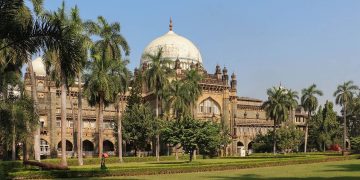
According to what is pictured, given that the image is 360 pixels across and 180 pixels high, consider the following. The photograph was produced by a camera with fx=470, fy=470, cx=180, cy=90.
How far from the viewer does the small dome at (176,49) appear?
8944 cm

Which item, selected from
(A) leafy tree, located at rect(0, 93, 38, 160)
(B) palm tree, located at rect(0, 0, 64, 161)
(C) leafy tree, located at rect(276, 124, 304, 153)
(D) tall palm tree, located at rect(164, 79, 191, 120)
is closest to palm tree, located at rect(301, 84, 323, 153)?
(C) leafy tree, located at rect(276, 124, 304, 153)

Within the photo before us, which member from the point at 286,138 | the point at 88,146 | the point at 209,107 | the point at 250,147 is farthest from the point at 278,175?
the point at 250,147

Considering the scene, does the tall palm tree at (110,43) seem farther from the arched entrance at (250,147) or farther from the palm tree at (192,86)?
the arched entrance at (250,147)

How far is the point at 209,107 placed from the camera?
8181 centimetres

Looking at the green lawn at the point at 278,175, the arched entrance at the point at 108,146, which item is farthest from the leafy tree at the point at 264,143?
the green lawn at the point at 278,175

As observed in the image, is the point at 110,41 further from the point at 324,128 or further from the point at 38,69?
the point at 324,128

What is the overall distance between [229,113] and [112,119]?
69.6ft

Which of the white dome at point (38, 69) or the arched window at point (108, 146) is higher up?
the white dome at point (38, 69)

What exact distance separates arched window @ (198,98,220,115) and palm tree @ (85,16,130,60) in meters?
29.9

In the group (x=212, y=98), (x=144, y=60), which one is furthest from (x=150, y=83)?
(x=144, y=60)

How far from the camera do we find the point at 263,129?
94.6 meters

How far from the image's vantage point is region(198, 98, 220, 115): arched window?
3191 inches

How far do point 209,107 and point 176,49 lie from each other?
1486cm

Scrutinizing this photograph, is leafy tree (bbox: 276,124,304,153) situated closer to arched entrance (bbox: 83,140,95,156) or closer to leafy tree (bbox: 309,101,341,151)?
leafy tree (bbox: 309,101,341,151)
